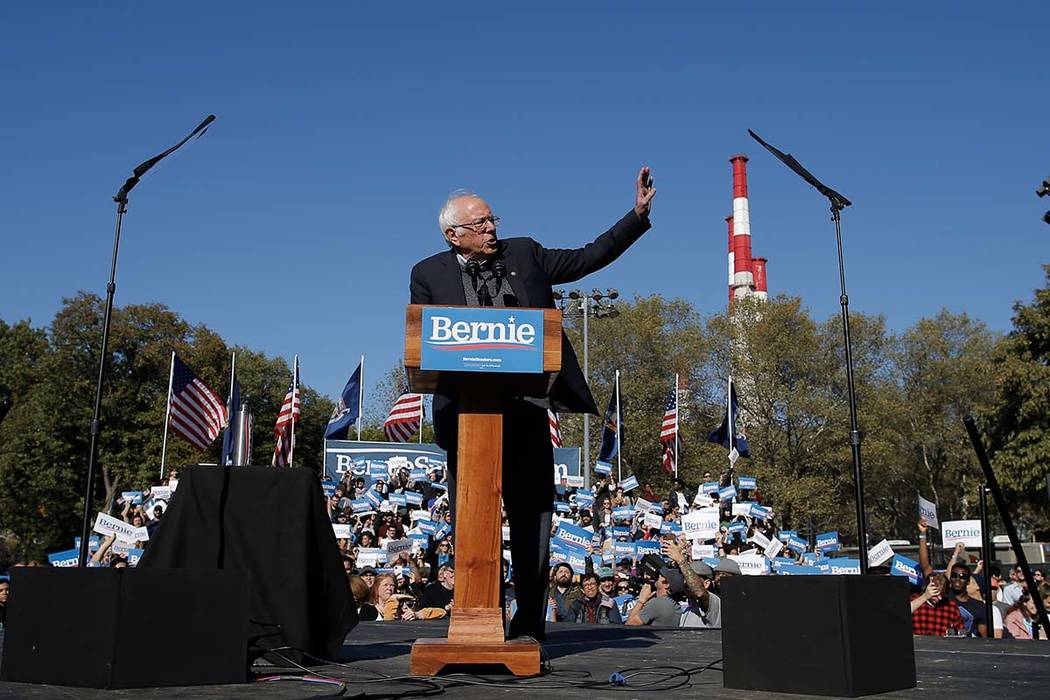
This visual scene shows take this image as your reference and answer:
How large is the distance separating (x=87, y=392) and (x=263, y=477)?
140ft

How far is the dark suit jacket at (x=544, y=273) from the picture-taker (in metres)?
4.32

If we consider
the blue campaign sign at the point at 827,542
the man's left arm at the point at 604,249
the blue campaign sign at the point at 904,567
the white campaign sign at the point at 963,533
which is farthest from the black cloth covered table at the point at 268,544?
the blue campaign sign at the point at 827,542

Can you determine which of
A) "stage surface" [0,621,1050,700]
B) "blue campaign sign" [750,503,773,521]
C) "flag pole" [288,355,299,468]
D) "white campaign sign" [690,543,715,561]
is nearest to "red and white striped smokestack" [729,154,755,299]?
"flag pole" [288,355,299,468]

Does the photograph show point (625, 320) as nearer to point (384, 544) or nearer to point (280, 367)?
point (280, 367)

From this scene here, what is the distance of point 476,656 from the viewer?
3684 millimetres

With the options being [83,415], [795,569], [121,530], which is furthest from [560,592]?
[83,415]

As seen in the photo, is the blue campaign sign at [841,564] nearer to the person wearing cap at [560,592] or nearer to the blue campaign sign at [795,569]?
the blue campaign sign at [795,569]

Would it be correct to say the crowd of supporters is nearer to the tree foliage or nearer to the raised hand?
the raised hand

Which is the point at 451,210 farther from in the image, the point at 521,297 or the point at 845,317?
the point at 845,317

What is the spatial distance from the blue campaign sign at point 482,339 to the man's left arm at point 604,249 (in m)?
0.92

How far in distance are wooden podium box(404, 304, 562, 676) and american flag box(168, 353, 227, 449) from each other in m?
17.1

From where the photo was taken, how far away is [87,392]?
141 ft

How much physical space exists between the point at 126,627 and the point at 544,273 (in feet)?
7.59

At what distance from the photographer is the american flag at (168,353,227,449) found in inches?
784
